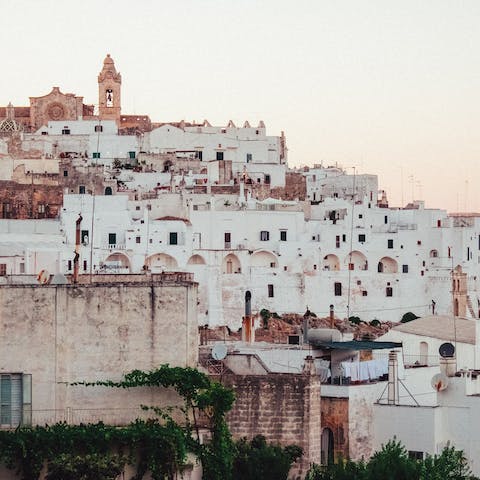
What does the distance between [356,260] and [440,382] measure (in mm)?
38378

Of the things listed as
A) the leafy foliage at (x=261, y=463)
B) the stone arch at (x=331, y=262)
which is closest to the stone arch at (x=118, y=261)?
the stone arch at (x=331, y=262)

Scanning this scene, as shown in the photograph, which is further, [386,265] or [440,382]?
[386,265]

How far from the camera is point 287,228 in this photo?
61781 millimetres

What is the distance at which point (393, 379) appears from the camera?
24453mm

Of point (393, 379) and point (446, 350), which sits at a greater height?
point (446, 350)

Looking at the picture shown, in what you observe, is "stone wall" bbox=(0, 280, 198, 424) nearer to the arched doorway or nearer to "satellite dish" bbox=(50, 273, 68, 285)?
"satellite dish" bbox=(50, 273, 68, 285)

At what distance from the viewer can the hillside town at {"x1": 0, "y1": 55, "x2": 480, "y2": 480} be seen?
17828 mm

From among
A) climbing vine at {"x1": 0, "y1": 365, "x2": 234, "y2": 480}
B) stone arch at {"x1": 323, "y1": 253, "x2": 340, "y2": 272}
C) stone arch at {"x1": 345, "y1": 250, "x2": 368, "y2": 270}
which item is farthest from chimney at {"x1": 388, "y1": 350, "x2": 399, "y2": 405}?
stone arch at {"x1": 345, "y1": 250, "x2": 368, "y2": 270}

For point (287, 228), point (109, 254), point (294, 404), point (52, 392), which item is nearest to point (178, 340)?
point (52, 392)

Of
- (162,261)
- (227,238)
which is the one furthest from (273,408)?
(227,238)

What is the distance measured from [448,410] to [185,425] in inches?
279

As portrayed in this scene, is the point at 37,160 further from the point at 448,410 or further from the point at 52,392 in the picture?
the point at 52,392

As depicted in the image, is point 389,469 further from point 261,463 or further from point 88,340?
point 88,340

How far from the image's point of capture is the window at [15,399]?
17.8 meters
